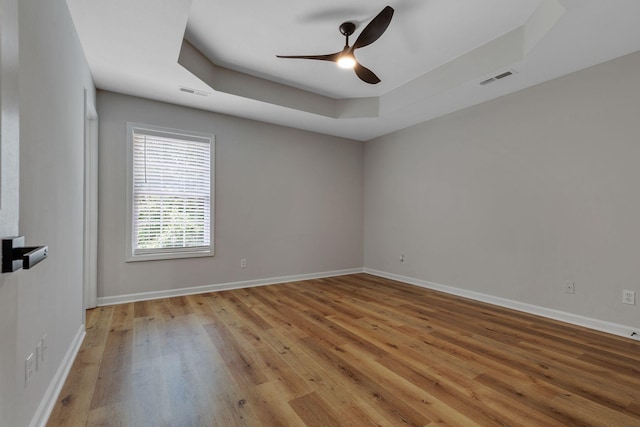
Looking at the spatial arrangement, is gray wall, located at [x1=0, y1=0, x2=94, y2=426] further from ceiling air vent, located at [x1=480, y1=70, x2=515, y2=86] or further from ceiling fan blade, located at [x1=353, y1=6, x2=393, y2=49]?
ceiling air vent, located at [x1=480, y1=70, x2=515, y2=86]

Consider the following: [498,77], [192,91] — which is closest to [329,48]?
[192,91]

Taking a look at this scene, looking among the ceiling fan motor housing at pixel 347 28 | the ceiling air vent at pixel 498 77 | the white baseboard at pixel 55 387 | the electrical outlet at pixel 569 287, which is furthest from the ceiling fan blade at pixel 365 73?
the white baseboard at pixel 55 387

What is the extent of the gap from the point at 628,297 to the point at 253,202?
4412 mm

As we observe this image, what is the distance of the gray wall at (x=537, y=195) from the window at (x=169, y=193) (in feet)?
10.4

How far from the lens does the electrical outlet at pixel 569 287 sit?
310cm

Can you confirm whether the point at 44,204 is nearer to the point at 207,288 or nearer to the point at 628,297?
the point at 207,288

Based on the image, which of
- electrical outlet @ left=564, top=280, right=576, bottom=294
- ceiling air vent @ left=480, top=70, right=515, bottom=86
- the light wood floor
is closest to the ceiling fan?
ceiling air vent @ left=480, top=70, right=515, bottom=86

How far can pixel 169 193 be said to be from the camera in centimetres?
399

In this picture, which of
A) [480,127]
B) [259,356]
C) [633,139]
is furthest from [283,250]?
[633,139]

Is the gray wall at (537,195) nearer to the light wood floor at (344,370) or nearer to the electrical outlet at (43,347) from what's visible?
the light wood floor at (344,370)

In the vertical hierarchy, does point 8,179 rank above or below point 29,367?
above

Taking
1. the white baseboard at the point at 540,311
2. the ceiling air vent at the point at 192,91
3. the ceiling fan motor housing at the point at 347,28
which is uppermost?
the ceiling fan motor housing at the point at 347,28

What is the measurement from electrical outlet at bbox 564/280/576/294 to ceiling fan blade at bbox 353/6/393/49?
312 cm

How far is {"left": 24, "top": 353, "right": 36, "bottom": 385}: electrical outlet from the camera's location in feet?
4.55
